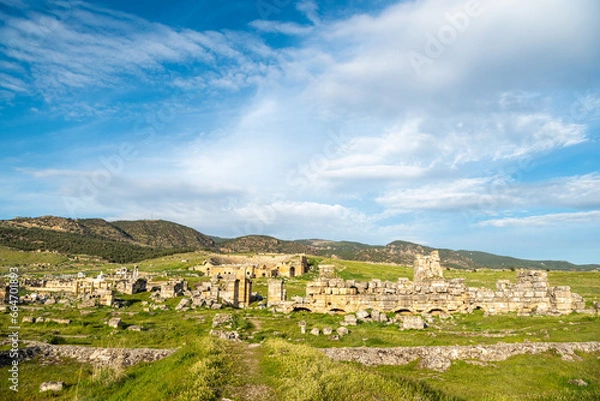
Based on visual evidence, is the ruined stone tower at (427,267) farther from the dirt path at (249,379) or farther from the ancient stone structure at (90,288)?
the ancient stone structure at (90,288)

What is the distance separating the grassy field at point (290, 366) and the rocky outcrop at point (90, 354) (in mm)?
579

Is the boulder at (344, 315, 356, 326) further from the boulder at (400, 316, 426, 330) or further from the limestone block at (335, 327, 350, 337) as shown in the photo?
the boulder at (400, 316, 426, 330)

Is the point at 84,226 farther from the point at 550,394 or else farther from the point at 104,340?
the point at 550,394

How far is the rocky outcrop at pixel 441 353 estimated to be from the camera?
13711 millimetres

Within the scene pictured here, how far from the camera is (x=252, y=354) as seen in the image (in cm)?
1344

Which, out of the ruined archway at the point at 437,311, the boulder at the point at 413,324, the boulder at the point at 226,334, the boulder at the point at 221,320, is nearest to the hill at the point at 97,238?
the boulder at the point at 221,320

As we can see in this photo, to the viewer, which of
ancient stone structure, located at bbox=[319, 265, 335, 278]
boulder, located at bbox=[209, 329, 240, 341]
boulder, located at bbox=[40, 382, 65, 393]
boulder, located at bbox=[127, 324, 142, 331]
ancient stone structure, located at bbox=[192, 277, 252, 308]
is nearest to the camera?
boulder, located at bbox=[40, 382, 65, 393]

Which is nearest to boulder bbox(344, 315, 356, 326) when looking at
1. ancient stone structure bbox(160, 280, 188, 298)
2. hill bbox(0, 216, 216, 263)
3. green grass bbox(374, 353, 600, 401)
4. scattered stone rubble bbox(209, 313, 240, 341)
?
scattered stone rubble bbox(209, 313, 240, 341)

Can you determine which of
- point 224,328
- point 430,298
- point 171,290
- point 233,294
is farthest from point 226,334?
point 171,290

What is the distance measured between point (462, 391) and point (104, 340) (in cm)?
1602

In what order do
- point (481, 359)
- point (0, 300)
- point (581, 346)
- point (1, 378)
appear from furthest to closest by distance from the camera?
point (0, 300) < point (581, 346) < point (481, 359) < point (1, 378)

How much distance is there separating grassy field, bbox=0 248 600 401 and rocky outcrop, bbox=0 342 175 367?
22.8 inches

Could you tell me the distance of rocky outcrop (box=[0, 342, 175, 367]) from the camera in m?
14.6

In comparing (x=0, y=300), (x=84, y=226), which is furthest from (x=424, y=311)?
(x=84, y=226)
